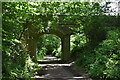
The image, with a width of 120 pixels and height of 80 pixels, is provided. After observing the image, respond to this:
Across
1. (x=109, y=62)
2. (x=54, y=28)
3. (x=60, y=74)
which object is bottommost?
(x=60, y=74)

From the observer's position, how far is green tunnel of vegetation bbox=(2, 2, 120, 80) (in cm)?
576

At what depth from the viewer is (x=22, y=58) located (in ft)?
26.0

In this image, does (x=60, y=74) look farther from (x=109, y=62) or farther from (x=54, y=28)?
(x=54, y=28)

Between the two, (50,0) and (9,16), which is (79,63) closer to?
(50,0)

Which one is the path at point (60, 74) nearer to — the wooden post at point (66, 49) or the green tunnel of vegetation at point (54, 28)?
the green tunnel of vegetation at point (54, 28)

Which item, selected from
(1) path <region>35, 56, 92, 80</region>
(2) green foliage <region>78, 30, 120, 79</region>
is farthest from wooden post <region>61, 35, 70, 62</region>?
(2) green foliage <region>78, 30, 120, 79</region>

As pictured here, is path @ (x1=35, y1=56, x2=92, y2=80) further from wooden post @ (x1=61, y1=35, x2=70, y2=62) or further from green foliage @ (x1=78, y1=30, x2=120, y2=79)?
wooden post @ (x1=61, y1=35, x2=70, y2=62)

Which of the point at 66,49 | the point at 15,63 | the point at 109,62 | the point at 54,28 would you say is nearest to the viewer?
the point at 15,63

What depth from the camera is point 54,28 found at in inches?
430

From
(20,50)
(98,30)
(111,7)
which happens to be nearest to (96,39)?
(98,30)

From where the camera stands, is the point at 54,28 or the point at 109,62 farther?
the point at 54,28

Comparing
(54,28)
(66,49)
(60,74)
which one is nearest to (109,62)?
(60,74)

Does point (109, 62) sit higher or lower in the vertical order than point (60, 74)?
higher

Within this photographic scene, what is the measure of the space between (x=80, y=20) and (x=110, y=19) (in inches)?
76.9
